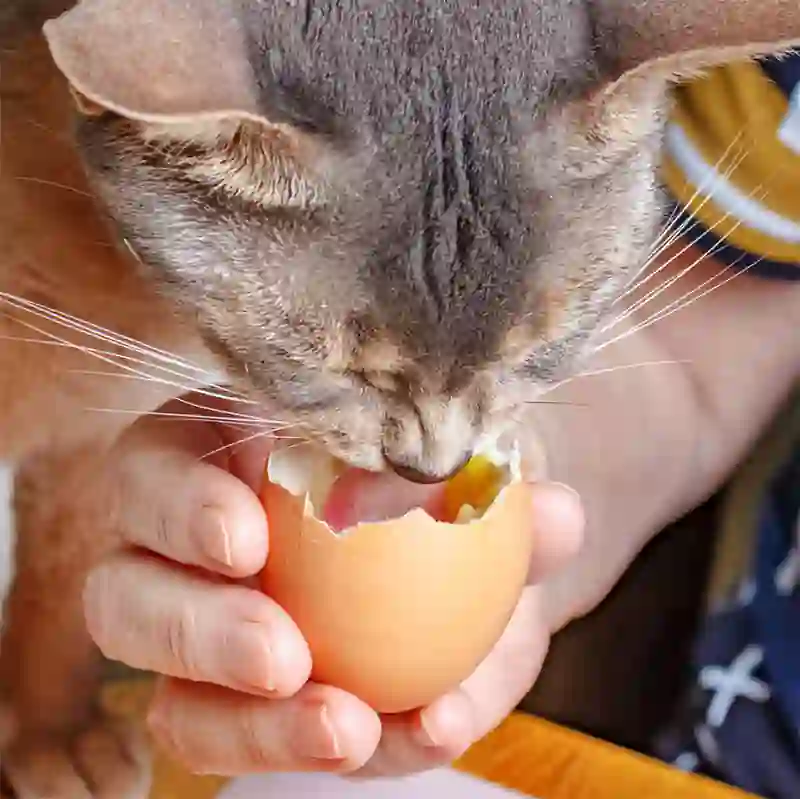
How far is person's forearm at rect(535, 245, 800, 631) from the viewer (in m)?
0.97

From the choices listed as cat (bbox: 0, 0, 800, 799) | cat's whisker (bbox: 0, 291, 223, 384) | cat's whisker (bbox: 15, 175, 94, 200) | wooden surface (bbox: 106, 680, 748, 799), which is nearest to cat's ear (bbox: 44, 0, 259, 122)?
cat (bbox: 0, 0, 800, 799)

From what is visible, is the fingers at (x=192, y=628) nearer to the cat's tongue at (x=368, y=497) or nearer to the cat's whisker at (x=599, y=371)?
the cat's tongue at (x=368, y=497)

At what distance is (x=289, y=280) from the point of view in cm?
59

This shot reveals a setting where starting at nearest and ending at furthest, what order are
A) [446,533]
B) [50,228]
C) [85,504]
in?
[446,533] < [50,228] < [85,504]

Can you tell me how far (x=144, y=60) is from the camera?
0.46 m

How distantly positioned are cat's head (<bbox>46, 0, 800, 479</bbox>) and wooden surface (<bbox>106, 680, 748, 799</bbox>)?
0.34 m

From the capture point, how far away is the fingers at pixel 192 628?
0.59m

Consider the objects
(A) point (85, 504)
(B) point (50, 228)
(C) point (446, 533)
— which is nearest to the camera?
(C) point (446, 533)

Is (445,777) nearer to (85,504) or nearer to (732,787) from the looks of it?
(732,787)

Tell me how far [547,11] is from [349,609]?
0.32m

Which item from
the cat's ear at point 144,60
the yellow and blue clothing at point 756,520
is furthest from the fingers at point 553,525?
the cat's ear at point 144,60

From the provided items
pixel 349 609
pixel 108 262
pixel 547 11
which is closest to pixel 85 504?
pixel 108 262

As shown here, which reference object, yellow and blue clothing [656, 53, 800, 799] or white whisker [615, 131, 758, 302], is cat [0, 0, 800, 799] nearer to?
white whisker [615, 131, 758, 302]

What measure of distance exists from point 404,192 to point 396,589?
196 millimetres
